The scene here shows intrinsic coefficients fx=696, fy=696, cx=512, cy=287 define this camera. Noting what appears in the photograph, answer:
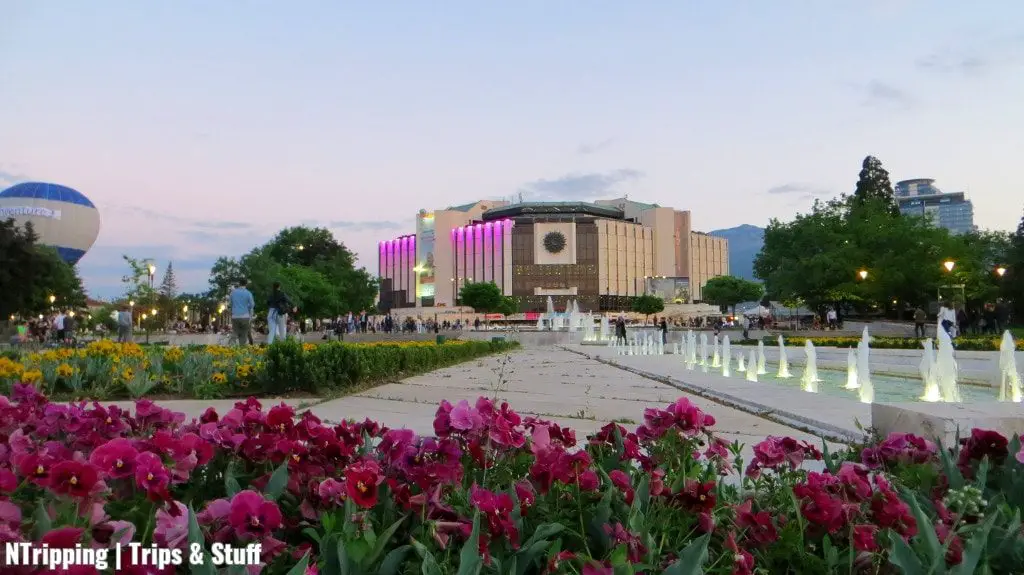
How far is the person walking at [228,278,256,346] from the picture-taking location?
14828 mm

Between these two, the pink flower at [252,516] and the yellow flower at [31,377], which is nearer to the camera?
the pink flower at [252,516]

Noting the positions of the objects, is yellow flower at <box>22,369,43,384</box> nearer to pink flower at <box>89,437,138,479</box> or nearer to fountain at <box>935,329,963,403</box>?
pink flower at <box>89,437,138,479</box>

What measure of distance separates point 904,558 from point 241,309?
49.0 feet

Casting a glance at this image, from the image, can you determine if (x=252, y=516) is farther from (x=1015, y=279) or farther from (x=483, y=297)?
(x=483, y=297)

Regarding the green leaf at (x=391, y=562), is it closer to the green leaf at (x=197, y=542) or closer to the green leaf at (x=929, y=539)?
the green leaf at (x=197, y=542)

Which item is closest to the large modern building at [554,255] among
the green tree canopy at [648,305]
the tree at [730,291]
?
the tree at [730,291]

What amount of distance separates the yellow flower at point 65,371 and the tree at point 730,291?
372 ft

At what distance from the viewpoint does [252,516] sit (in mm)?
1625

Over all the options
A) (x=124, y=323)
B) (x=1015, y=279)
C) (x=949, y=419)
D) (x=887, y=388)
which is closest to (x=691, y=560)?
(x=949, y=419)

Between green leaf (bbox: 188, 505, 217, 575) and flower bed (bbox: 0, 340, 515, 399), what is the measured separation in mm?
6960

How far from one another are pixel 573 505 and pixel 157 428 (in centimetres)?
173

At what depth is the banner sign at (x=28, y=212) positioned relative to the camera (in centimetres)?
6412

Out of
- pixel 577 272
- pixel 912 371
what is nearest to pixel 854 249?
pixel 912 371

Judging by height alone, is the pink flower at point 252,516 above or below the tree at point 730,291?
below
